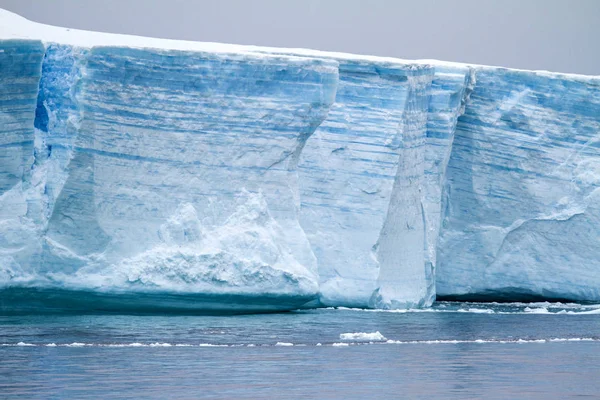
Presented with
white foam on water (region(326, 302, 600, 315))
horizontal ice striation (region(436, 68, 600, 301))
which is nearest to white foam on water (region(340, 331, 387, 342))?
white foam on water (region(326, 302, 600, 315))

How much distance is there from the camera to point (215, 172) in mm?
14188

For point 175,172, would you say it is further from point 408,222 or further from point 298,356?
point 298,356

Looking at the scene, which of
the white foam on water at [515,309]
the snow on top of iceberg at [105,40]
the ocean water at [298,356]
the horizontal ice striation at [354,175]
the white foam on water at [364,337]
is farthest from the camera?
the white foam on water at [515,309]

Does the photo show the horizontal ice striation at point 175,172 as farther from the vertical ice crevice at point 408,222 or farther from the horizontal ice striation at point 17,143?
the vertical ice crevice at point 408,222

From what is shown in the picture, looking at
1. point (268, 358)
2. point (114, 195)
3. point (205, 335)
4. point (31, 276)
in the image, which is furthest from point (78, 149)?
point (268, 358)

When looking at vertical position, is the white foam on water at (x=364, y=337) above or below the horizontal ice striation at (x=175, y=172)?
below

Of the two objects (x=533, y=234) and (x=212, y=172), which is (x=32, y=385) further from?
(x=533, y=234)

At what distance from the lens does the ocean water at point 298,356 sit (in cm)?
846

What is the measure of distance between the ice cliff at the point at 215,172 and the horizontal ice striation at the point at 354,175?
0.02m

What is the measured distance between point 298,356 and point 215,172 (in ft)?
13.8

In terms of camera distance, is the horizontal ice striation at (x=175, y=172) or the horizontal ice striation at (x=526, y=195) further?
the horizontal ice striation at (x=526, y=195)

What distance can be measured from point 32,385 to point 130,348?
233 cm

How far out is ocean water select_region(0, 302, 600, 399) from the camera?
846 cm

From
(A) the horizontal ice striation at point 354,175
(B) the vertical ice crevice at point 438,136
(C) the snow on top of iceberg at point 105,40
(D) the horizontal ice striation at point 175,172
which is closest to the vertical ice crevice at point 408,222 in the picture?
(B) the vertical ice crevice at point 438,136
